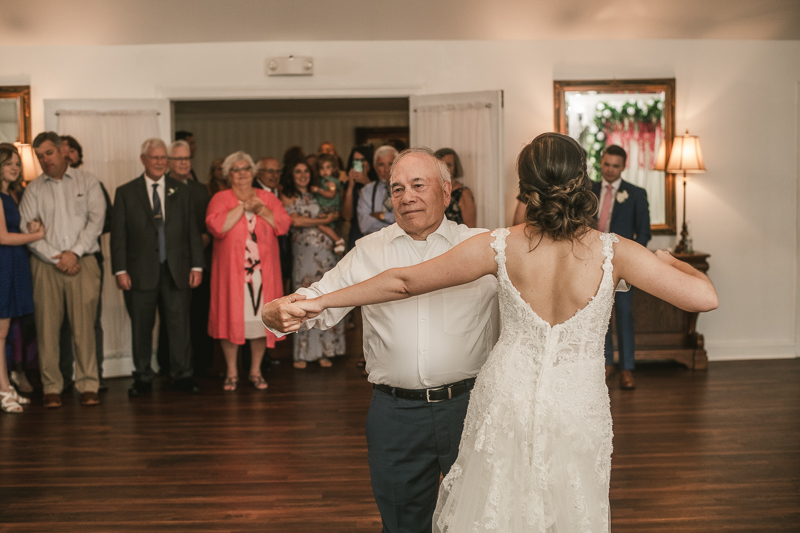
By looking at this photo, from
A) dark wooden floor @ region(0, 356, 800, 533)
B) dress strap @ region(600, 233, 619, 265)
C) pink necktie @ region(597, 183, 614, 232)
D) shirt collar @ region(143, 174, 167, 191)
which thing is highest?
Answer: shirt collar @ region(143, 174, 167, 191)

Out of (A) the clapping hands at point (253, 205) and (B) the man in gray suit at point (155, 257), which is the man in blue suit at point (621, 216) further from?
(B) the man in gray suit at point (155, 257)

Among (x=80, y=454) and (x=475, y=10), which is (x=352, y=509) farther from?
(x=475, y=10)

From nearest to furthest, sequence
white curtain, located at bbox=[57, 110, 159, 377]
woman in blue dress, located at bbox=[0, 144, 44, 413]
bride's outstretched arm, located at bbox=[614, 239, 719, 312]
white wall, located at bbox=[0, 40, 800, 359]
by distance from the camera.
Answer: bride's outstretched arm, located at bbox=[614, 239, 719, 312]
woman in blue dress, located at bbox=[0, 144, 44, 413]
white curtain, located at bbox=[57, 110, 159, 377]
white wall, located at bbox=[0, 40, 800, 359]

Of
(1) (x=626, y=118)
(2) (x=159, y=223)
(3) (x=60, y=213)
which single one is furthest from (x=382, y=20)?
(3) (x=60, y=213)

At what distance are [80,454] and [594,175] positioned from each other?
14.8 feet

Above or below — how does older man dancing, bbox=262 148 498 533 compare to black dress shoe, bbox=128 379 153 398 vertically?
above

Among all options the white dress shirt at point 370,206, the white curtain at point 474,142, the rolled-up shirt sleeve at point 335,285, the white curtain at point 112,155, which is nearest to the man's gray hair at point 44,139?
the white curtain at point 112,155

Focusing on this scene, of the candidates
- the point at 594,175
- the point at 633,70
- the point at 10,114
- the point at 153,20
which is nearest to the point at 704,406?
the point at 594,175

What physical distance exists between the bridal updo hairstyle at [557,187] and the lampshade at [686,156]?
4.58m

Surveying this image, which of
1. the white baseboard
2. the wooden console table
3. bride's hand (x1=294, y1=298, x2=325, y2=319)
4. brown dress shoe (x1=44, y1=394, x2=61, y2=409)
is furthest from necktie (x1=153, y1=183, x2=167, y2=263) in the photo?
the white baseboard

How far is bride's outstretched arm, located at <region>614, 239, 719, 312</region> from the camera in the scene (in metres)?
1.53

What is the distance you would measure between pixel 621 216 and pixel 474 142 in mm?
1328

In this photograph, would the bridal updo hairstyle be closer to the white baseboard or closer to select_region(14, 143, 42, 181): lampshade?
the white baseboard

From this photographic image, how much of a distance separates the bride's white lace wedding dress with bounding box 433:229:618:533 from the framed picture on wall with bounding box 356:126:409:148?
1041 cm
